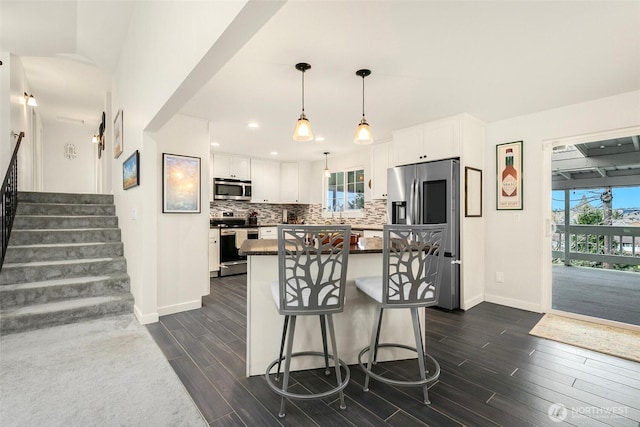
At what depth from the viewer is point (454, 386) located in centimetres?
197

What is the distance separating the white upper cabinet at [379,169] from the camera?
495 centimetres

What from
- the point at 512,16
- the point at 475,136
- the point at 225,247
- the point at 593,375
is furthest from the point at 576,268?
the point at 225,247

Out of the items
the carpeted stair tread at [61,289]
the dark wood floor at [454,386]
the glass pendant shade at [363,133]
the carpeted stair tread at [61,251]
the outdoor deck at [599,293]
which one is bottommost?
the outdoor deck at [599,293]

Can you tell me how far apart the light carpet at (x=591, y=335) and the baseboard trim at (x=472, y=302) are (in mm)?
698

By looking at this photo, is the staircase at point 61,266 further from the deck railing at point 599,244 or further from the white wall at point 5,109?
the deck railing at point 599,244

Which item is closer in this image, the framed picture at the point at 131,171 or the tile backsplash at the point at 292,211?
the framed picture at the point at 131,171

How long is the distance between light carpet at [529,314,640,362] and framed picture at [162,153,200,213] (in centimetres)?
401

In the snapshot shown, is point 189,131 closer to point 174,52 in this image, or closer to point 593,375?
point 174,52

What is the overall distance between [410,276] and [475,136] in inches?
114

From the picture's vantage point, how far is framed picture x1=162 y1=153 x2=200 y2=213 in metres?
3.44

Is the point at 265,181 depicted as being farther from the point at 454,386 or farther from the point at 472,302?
the point at 454,386

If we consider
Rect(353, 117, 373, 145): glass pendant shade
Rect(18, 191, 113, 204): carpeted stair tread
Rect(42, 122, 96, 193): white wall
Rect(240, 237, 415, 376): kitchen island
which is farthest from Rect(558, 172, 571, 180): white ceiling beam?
Rect(42, 122, 96, 193): white wall

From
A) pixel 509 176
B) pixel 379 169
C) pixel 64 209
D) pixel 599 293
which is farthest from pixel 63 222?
pixel 599 293

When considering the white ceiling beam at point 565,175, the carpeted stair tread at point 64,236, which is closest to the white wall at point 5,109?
the carpeted stair tread at point 64,236
